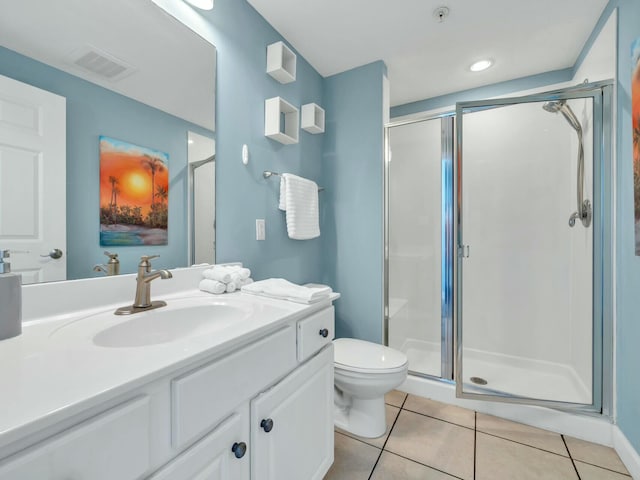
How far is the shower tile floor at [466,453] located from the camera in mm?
1312

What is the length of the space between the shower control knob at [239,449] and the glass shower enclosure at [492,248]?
1.46 m

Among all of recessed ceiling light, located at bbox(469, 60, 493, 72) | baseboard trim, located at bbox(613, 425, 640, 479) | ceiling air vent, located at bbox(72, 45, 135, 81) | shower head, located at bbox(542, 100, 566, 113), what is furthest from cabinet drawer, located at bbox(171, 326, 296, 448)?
recessed ceiling light, located at bbox(469, 60, 493, 72)

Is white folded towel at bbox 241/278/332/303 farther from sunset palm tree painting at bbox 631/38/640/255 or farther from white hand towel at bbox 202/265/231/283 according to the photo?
sunset palm tree painting at bbox 631/38/640/255

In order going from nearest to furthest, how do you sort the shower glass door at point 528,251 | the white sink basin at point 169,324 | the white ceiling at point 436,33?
the white sink basin at point 169,324, the white ceiling at point 436,33, the shower glass door at point 528,251

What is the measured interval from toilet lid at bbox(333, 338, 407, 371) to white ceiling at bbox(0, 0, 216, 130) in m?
1.36

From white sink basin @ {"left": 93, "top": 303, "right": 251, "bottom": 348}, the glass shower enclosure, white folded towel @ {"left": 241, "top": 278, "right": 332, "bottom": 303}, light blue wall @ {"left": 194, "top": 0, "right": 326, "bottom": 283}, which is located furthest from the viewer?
the glass shower enclosure

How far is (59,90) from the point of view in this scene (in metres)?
0.88

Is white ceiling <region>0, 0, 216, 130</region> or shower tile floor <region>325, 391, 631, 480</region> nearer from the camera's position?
white ceiling <region>0, 0, 216, 130</region>

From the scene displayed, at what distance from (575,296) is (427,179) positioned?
4.09ft

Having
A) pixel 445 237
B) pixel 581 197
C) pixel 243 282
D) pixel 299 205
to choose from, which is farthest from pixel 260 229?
pixel 581 197


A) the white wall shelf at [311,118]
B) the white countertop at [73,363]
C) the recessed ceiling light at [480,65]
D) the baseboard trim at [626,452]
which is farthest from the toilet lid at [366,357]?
the recessed ceiling light at [480,65]

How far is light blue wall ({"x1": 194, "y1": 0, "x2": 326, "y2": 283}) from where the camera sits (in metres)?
1.42

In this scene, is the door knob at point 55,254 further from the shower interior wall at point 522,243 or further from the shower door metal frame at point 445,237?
the shower interior wall at point 522,243

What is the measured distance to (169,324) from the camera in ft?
3.20
